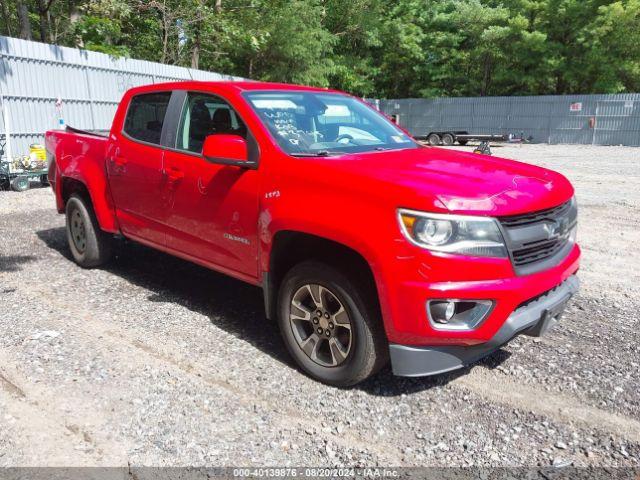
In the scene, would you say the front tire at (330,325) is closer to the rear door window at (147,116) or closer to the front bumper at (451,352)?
the front bumper at (451,352)

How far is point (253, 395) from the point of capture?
131 inches

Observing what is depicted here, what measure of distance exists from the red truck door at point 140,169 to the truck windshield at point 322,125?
3.55 feet

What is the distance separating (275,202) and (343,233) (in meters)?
0.62

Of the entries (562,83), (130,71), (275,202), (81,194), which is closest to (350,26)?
(562,83)

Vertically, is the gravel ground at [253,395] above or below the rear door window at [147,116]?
below

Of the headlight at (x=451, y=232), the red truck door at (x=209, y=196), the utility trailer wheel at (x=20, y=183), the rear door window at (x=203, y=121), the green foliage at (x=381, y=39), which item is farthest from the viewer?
the green foliage at (x=381, y=39)

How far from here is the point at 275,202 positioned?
3.44 m

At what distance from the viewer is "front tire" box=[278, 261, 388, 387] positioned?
3113 mm

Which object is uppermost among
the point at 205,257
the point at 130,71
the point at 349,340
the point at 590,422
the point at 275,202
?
the point at 130,71

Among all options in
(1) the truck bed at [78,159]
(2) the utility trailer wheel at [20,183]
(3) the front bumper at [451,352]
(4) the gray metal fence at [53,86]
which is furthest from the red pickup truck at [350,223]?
(4) the gray metal fence at [53,86]

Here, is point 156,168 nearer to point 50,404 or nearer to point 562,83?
point 50,404

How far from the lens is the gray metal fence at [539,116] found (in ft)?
86.2

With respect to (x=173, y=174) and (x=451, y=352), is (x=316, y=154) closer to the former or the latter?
(x=173, y=174)

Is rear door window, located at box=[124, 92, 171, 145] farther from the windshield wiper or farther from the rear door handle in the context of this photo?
the windshield wiper
